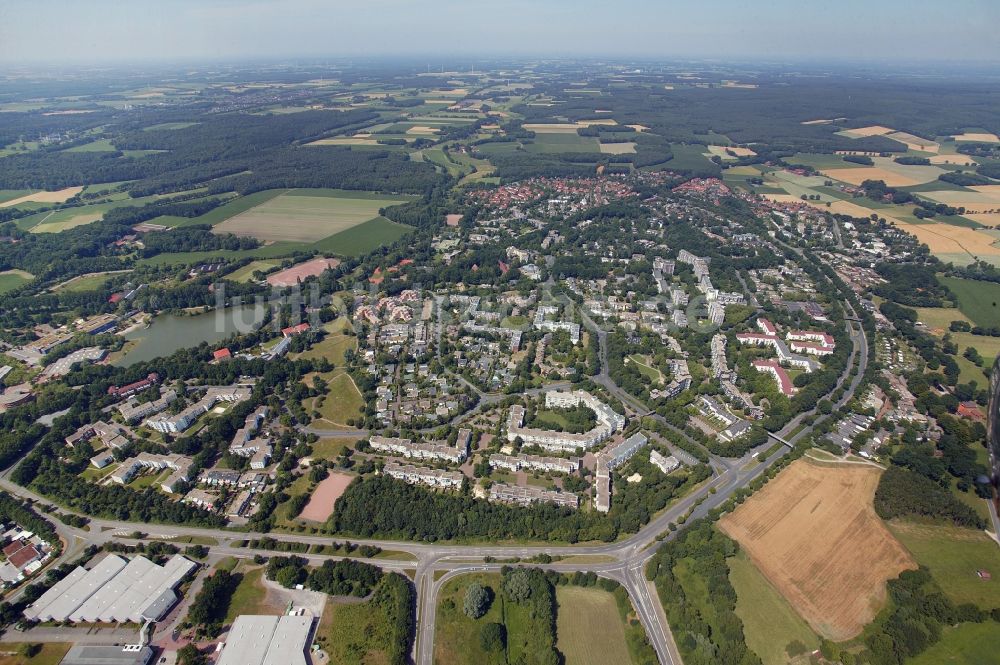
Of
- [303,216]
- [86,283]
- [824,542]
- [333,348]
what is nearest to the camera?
[824,542]

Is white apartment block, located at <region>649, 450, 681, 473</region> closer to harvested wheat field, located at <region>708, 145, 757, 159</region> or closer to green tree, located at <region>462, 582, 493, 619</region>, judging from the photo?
green tree, located at <region>462, 582, 493, 619</region>

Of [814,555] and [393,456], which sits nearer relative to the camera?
[814,555]

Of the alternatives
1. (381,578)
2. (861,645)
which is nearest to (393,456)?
(381,578)

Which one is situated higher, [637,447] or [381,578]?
[637,447]

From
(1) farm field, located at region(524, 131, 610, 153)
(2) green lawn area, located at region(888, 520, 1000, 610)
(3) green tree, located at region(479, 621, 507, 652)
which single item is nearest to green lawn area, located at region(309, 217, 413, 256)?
(3) green tree, located at region(479, 621, 507, 652)

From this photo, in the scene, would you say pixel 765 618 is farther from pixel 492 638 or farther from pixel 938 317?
pixel 938 317

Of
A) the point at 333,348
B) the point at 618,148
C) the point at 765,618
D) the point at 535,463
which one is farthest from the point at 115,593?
the point at 618,148

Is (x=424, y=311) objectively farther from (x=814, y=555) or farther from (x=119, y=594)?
(x=814, y=555)

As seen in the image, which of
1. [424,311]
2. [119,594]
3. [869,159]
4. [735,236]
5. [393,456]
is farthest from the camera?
[869,159]
